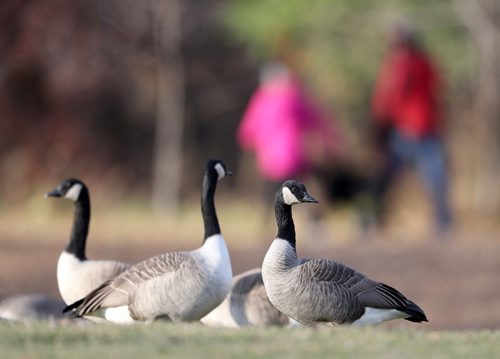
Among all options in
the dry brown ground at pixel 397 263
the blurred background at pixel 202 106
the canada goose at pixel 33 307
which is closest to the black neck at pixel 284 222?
the canada goose at pixel 33 307

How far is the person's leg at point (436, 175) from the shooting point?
1734 cm

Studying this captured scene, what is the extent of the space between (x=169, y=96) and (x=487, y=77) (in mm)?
6487

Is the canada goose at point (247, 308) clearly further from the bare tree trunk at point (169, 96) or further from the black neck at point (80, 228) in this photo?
the bare tree trunk at point (169, 96)

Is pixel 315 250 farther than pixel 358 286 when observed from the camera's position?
Yes

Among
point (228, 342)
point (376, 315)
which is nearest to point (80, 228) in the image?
point (376, 315)

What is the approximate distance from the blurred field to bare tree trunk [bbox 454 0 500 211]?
3.10 meters

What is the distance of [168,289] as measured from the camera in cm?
870

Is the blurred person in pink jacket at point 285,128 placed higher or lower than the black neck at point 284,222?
higher

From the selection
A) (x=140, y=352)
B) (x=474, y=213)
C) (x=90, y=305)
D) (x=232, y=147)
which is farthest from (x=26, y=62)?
(x=140, y=352)

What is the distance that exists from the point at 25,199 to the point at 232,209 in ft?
13.6

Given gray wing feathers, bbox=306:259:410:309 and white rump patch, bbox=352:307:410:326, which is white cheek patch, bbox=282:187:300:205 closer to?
gray wing feathers, bbox=306:259:410:309

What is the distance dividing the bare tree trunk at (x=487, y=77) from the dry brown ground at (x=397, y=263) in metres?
5.10

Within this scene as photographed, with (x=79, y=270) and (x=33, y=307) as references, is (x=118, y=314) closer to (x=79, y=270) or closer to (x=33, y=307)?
(x=79, y=270)

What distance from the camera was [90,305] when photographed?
29.4 feet
